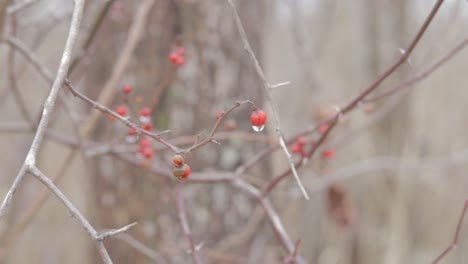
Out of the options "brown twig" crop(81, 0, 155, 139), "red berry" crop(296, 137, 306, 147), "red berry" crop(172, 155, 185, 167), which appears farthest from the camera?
"brown twig" crop(81, 0, 155, 139)

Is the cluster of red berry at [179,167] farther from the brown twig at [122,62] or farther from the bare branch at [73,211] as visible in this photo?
the brown twig at [122,62]

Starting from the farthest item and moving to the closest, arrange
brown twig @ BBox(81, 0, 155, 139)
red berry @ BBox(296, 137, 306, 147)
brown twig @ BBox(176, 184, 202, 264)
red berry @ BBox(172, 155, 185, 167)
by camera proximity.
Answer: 1. brown twig @ BBox(81, 0, 155, 139)
2. red berry @ BBox(296, 137, 306, 147)
3. brown twig @ BBox(176, 184, 202, 264)
4. red berry @ BBox(172, 155, 185, 167)

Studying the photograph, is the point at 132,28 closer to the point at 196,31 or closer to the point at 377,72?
the point at 196,31

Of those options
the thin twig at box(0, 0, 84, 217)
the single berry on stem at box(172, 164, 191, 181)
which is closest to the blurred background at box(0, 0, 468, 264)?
the single berry on stem at box(172, 164, 191, 181)

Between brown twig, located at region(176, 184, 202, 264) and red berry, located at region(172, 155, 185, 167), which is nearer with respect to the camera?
red berry, located at region(172, 155, 185, 167)

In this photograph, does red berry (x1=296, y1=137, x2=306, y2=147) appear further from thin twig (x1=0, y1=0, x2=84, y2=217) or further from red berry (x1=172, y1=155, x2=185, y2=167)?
thin twig (x1=0, y1=0, x2=84, y2=217)

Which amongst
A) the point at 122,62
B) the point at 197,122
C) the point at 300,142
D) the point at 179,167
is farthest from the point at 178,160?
the point at 197,122

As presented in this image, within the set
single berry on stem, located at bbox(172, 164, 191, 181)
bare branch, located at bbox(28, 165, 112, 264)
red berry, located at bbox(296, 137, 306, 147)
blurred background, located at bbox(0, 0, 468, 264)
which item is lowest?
blurred background, located at bbox(0, 0, 468, 264)

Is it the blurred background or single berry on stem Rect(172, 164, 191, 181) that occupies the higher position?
single berry on stem Rect(172, 164, 191, 181)

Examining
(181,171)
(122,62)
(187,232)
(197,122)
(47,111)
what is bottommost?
(197,122)

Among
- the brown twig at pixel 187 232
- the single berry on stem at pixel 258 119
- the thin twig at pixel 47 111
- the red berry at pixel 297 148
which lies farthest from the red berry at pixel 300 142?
the thin twig at pixel 47 111

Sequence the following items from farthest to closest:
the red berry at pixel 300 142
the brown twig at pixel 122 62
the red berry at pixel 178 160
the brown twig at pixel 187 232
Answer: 1. the brown twig at pixel 122 62
2. the red berry at pixel 300 142
3. the brown twig at pixel 187 232
4. the red berry at pixel 178 160

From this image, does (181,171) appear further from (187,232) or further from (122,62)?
(122,62)

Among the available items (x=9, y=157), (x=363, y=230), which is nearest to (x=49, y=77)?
(x=9, y=157)
